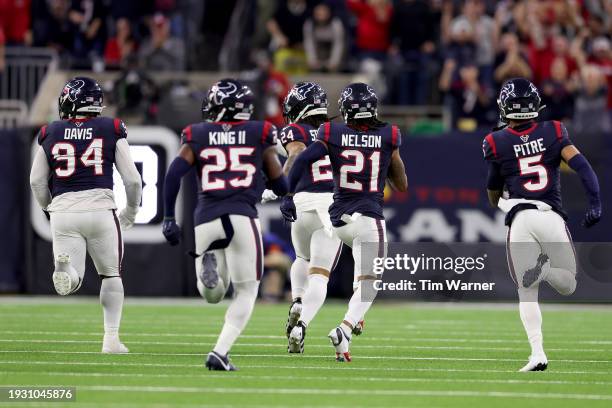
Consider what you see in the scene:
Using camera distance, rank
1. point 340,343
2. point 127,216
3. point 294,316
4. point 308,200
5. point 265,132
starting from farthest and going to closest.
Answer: point 308,200 → point 294,316 → point 127,216 → point 340,343 → point 265,132

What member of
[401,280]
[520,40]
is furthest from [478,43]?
[401,280]

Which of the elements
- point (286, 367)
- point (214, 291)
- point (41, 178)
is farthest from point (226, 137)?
point (41, 178)

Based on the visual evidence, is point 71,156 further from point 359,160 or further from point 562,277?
point 562,277

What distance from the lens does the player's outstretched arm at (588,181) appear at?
9562 millimetres

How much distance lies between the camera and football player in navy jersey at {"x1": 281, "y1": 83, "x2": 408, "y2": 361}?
33.2ft

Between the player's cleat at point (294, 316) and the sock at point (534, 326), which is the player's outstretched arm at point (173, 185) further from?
the sock at point (534, 326)

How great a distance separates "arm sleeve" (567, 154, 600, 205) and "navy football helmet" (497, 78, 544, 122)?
0.45m

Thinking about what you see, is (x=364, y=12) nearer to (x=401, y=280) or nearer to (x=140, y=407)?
(x=401, y=280)

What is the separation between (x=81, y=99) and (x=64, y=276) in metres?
1.35

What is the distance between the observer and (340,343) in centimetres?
991

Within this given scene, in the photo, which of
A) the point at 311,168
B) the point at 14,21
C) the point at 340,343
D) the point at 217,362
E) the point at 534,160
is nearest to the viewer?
the point at 217,362

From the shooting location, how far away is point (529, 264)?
9.57 meters

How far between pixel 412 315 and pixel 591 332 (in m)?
2.74

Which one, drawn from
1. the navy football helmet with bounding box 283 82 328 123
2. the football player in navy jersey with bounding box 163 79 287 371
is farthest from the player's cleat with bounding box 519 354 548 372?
the navy football helmet with bounding box 283 82 328 123
